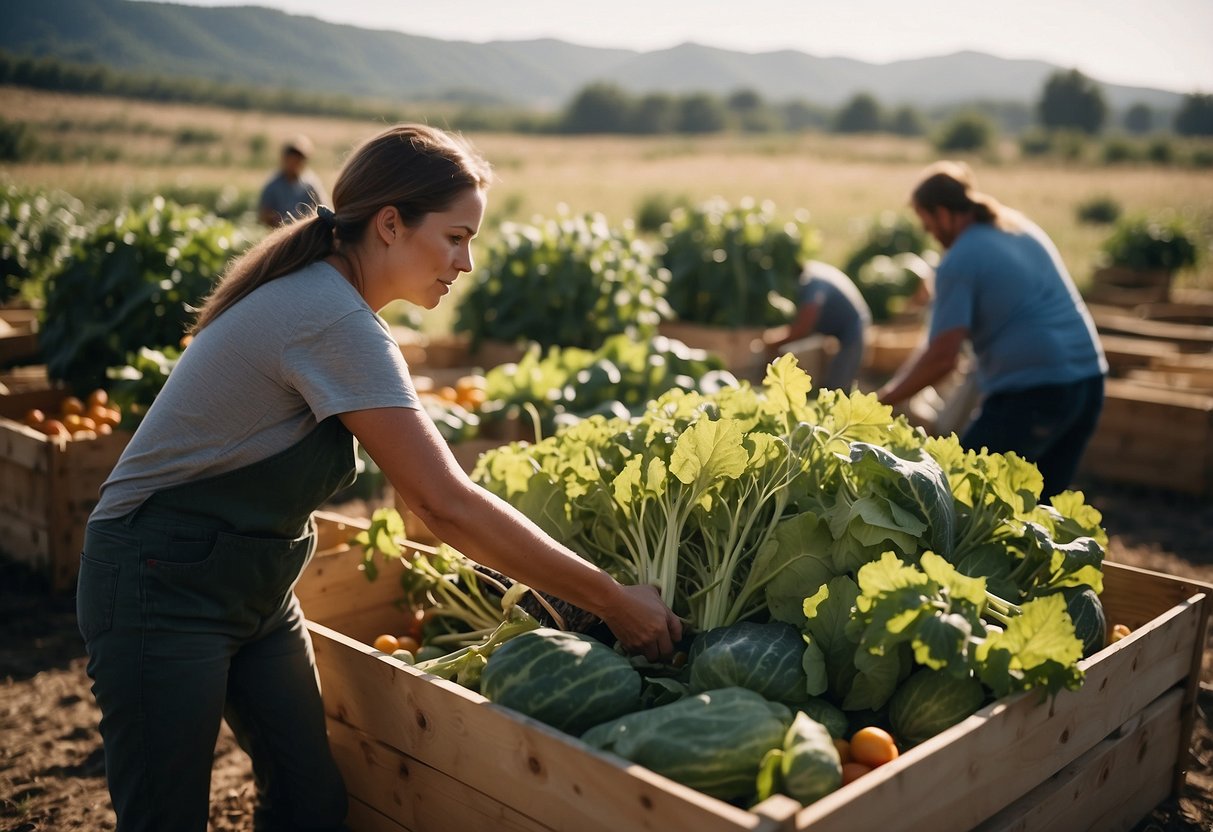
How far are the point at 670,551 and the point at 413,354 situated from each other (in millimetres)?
5090

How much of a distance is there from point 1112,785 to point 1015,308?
2.56 m

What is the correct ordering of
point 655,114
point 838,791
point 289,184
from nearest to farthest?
point 838,791 → point 289,184 → point 655,114

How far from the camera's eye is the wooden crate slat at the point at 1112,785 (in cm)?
259

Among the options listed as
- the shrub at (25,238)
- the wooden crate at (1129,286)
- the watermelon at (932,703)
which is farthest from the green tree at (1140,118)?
the watermelon at (932,703)

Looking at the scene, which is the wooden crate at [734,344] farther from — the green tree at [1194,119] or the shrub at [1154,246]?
the green tree at [1194,119]

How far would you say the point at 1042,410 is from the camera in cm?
488

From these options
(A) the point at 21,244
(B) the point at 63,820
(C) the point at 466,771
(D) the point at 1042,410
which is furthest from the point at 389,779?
(A) the point at 21,244

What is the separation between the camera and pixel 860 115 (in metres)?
132

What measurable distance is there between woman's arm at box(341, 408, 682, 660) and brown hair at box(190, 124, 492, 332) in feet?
1.59

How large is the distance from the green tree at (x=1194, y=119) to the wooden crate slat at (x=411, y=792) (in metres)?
49.6

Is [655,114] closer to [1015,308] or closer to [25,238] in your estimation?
[25,238]

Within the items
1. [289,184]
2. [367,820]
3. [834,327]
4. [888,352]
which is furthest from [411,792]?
[289,184]

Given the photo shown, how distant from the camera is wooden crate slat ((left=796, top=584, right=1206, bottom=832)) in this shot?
204cm

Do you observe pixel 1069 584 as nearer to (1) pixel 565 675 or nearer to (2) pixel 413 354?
(1) pixel 565 675
